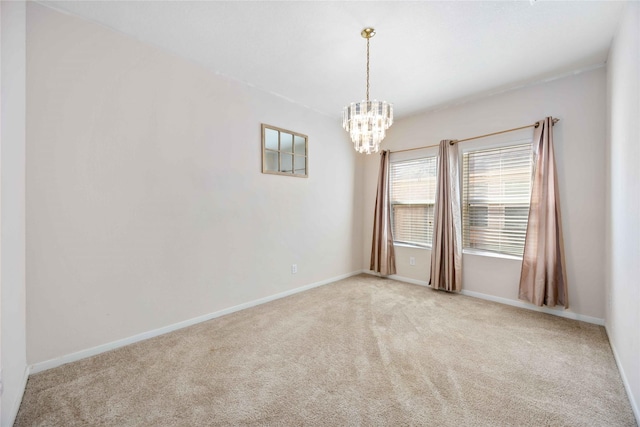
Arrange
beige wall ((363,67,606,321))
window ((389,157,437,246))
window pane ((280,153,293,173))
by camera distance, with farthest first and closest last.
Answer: window ((389,157,437,246))
window pane ((280,153,293,173))
beige wall ((363,67,606,321))

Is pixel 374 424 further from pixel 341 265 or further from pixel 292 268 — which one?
pixel 341 265

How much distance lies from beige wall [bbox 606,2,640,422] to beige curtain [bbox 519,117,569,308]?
41cm

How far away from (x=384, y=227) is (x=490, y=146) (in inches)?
73.4

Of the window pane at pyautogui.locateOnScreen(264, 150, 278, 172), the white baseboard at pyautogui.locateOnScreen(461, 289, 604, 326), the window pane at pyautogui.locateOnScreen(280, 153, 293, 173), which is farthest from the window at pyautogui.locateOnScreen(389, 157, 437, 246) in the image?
the window pane at pyautogui.locateOnScreen(264, 150, 278, 172)

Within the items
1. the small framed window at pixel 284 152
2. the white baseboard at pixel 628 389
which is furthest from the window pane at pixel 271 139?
the white baseboard at pixel 628 389

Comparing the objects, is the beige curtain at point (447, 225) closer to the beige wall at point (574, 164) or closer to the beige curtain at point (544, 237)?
the beige wall at point (574, 164)

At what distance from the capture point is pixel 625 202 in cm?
193

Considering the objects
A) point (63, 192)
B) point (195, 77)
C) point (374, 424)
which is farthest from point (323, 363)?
point (195, 77)

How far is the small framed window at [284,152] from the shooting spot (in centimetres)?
340

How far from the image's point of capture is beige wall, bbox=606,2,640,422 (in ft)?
5.40

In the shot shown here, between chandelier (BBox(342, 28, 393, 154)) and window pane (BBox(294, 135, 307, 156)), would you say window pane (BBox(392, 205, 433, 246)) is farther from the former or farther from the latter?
chandelier (BBox(342, 28, 393, 154))

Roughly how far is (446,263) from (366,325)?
1.69 m

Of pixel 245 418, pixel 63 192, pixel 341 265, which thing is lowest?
pixel 245 418

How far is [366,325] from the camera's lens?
9.05 feet
